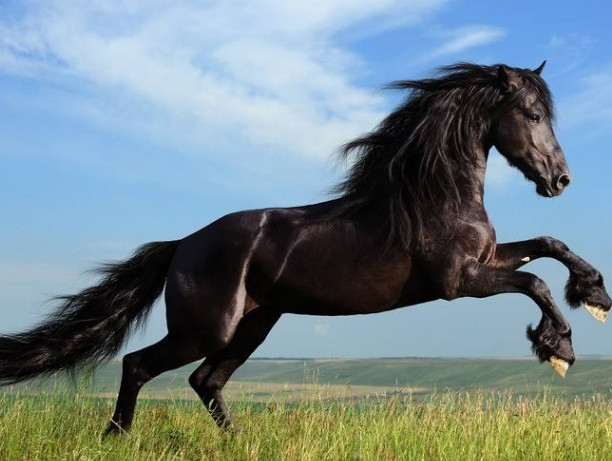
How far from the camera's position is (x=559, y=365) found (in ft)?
21.0

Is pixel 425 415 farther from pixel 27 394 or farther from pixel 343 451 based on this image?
pixel 27 394

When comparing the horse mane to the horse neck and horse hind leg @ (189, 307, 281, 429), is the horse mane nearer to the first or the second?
the horse neck

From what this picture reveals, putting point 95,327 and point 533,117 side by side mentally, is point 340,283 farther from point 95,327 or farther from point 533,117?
point 95,327

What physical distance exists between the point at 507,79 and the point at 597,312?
189 centimetres

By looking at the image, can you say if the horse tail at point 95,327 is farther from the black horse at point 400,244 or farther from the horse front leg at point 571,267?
the horse front leg at point 571,267

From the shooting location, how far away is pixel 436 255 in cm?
643

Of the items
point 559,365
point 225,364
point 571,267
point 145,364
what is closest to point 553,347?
point 559,365

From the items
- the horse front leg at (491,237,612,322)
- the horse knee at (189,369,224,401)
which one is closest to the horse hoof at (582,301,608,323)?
the horse front leg at (491,237,612,322)

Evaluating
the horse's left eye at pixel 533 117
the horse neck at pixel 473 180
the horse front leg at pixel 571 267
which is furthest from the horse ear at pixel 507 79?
the horse front leg at pixel 571 267

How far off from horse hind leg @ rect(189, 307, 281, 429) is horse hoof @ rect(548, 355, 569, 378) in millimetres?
2186

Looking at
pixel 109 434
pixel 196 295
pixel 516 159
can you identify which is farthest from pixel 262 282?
pixel 516 159

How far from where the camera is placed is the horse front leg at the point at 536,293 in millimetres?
6273

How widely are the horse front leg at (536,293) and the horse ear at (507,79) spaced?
1.38 metres

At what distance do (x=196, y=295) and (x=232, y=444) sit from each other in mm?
1165
